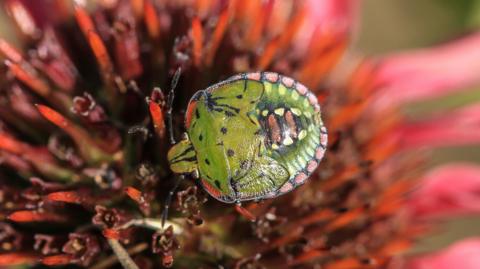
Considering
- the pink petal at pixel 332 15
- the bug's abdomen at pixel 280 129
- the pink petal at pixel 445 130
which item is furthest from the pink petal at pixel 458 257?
the bug's abdomen at pixel 280 129

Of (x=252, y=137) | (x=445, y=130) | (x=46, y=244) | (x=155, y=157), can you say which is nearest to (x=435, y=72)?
(x=445, y=130)

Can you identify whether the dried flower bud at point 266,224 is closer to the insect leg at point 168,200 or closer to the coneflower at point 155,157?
the coneflower at point 155,157

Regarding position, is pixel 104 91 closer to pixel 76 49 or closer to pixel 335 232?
pixel 76 49

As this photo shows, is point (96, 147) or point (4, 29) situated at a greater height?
point (4, 29)

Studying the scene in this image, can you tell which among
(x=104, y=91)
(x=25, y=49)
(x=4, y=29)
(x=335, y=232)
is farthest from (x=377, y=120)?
(x=4, y=29)

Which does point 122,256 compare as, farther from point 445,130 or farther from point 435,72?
point 435,72

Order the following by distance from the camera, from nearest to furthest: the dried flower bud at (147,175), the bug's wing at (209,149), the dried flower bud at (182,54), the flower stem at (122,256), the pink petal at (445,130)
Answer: the bug's wing at (209,149)
the flower stem at (122,256)
the dried flower bud at (147,175)
the dried flower bud at (182,54)
the pink petal at (445,130)
